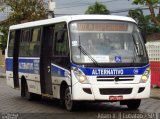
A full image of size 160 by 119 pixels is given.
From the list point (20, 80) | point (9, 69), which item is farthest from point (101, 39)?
point (9, 69)

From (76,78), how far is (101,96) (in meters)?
0.77

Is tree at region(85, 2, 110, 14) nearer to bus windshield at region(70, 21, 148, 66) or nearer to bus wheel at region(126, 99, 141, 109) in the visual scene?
bus wheel at region(126, 99, 141, 109)

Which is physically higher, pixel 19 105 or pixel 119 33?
pixel 119 33

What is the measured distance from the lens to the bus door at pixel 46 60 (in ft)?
50.8

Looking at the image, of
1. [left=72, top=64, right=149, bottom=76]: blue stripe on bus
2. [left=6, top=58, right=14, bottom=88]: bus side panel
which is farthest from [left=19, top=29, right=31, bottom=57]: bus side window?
[left=72, top=64, right=149, bottom=76]: blue stripe on bus

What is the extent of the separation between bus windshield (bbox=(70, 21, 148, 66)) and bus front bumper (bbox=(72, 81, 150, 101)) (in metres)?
0.61

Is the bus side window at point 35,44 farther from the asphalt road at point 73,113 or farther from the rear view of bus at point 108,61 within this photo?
the rear view of bus at point 108,61

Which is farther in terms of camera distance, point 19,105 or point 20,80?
point 20,80

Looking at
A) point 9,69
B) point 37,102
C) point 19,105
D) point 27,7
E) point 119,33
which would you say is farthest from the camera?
point 27,7

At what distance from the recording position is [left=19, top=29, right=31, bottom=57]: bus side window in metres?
17.7

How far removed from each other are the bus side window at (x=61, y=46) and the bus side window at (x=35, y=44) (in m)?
1.51

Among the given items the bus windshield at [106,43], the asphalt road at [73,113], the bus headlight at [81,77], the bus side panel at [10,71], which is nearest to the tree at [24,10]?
the bus side panel at [10,71]

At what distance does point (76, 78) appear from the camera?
13438 mm

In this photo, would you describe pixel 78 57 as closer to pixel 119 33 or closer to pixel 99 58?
pixel 99 58
